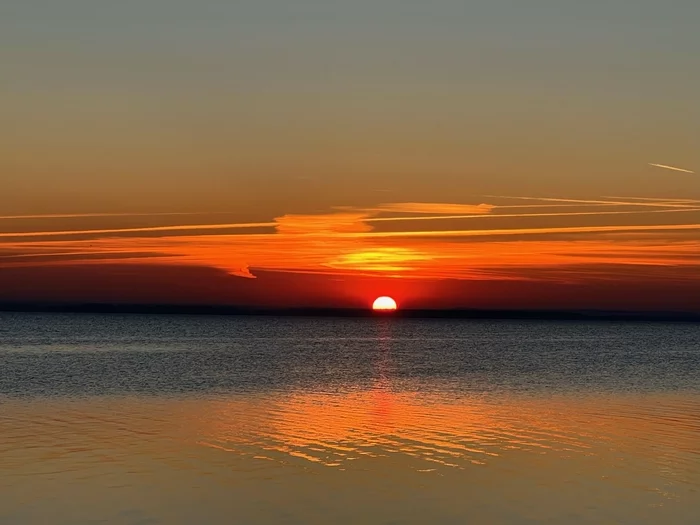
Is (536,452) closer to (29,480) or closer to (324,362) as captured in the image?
(29,480)

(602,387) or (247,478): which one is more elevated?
(247,478)

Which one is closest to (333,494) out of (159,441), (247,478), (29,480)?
(247,478)

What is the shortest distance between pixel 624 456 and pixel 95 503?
47.9ft

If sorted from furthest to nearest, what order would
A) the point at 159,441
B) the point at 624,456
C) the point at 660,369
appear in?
the point at 660,369 → the point at 159,441 → the point at 624,456

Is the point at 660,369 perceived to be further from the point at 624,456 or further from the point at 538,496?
the point at 538,496

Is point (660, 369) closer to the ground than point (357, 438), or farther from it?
closer to the ground

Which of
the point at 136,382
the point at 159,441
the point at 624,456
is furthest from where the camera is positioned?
the point at 136,382

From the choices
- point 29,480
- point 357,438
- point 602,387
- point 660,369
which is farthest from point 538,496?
point 660,369

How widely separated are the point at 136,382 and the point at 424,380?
1713 cm

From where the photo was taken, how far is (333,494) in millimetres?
19719

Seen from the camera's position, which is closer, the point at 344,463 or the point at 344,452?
the point at 344,463

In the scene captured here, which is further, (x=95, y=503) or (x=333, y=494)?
(x=333, y=494)

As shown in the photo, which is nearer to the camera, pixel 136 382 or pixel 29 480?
pixel 29 480

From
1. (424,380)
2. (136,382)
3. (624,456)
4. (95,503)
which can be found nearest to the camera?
(95,503)
